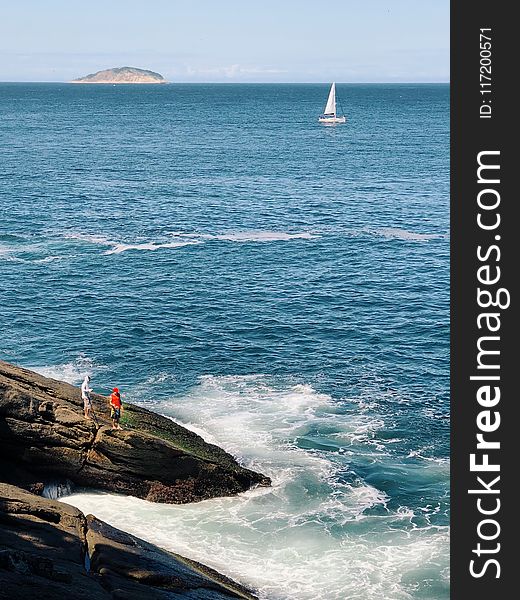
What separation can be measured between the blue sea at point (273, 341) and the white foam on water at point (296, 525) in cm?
10

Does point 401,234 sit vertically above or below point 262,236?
below

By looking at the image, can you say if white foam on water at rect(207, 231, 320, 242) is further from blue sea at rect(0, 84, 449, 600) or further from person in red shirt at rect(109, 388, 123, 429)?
person in red shirt at rect(109, 388, 123, 429)

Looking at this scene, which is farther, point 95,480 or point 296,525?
point 95,480

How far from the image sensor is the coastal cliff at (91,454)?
1528 inches

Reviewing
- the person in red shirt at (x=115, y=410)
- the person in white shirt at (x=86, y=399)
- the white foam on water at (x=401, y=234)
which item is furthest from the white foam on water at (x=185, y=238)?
the person in red shirt at (x=115, y=410)

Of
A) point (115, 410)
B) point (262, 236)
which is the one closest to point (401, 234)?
point (262, 236)

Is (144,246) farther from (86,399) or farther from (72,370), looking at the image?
(86,399)

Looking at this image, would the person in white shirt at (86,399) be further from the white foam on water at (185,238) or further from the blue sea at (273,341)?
the white foam on water at (185,238)

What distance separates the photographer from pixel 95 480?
40.2 m

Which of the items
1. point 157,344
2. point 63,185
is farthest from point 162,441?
point 63,185

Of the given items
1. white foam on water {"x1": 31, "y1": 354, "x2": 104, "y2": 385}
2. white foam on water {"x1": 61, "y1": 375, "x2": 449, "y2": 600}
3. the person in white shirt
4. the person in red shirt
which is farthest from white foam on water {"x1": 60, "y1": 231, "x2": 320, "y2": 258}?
the person in red shirt

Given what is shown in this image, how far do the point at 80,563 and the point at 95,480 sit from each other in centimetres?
1194

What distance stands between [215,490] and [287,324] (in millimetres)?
25857

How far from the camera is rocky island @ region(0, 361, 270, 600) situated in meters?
28.1
